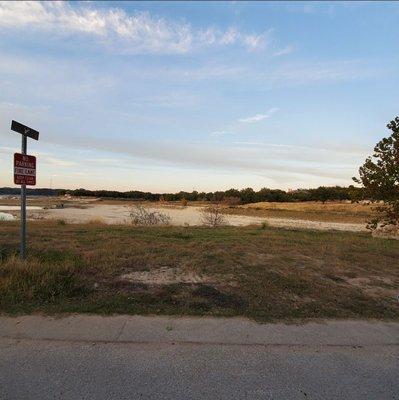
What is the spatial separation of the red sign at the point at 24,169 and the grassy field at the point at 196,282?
1.43 metres

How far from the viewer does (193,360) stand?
407cm

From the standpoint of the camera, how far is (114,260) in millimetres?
8492

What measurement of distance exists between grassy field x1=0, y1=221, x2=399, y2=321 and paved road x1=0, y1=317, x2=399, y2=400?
0.53 m

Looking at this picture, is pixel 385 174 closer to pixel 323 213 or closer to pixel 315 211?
pixel 323 213

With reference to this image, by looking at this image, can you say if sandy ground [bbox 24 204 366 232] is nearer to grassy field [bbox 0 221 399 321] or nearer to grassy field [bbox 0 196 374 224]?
grassy field [bbox 0 196 374 224]

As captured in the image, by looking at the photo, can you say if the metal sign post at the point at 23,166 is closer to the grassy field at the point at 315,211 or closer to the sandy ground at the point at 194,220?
the sandy ground at the point at 194,220

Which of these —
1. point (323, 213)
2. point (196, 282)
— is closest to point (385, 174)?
point (196, 282)

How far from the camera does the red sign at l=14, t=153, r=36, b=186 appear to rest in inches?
277

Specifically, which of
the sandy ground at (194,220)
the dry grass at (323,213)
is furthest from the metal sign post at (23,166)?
the dry grass at (323,213)

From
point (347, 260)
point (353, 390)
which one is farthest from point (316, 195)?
point (353, 390)

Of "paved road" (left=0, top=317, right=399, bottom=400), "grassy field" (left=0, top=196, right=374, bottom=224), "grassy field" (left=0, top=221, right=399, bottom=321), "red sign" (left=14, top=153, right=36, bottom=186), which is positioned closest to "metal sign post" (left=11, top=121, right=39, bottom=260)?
"red sign" (left=14, top=153, right=36, bottom=186)

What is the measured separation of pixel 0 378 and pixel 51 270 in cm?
328

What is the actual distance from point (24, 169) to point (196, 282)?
12.1 ft

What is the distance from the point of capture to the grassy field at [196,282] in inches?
228
